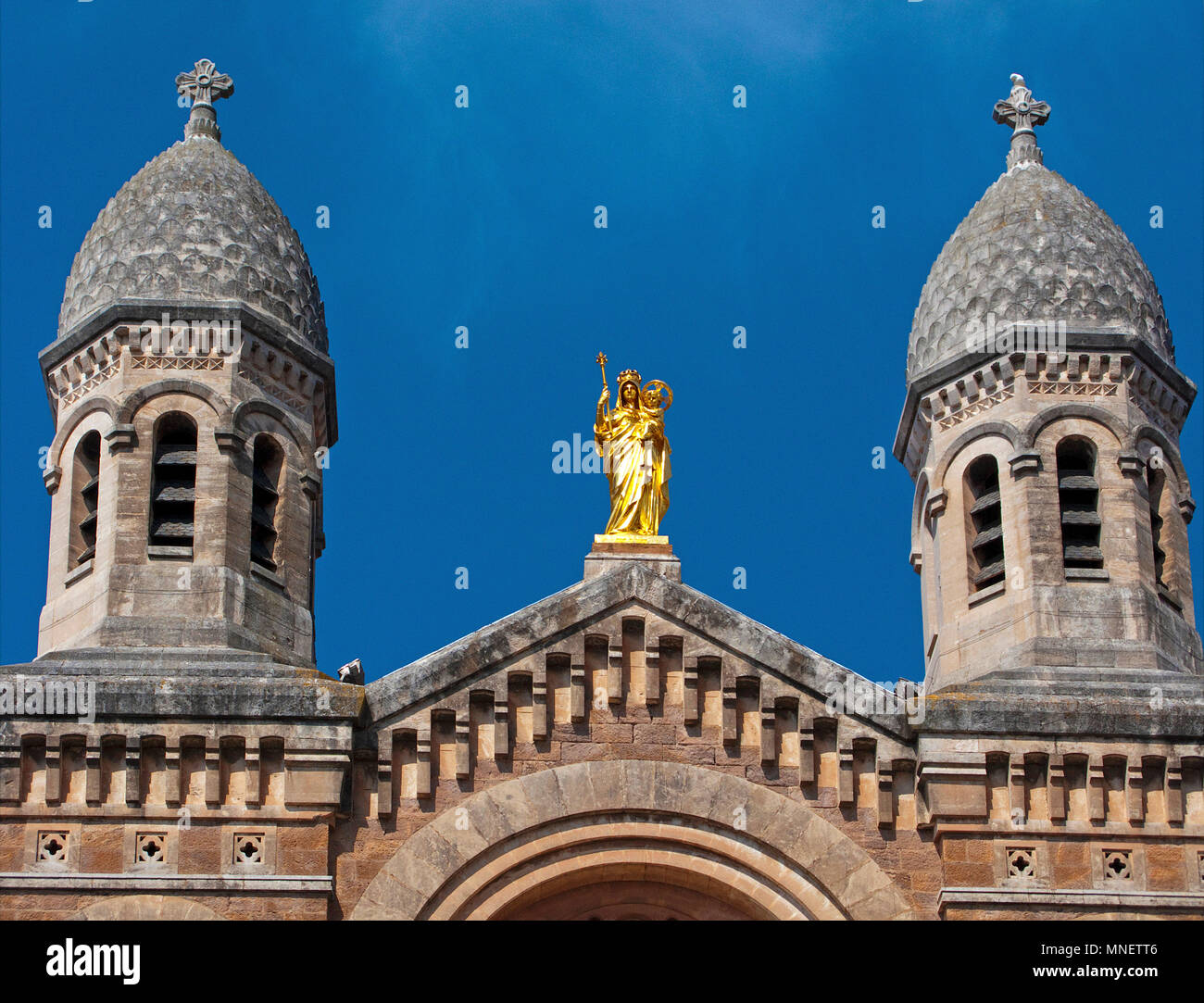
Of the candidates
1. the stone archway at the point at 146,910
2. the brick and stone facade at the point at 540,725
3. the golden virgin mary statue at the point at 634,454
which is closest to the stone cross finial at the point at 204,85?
the brick and stone facade at the point at 540,725

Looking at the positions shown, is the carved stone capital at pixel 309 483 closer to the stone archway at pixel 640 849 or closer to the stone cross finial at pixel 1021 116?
the stone archway at pixel 640 849

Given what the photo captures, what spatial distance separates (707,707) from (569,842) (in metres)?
2.14

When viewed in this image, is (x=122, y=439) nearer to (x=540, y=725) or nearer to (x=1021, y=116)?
(x=540, y=725)

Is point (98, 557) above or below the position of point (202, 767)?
above

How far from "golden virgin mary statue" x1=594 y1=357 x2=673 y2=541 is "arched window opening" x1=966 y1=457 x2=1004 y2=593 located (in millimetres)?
4014

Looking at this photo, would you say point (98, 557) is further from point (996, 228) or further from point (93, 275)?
point (996, 228)

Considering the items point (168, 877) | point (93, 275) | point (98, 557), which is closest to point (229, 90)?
point (93, 275)

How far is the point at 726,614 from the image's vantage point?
98.4 ft

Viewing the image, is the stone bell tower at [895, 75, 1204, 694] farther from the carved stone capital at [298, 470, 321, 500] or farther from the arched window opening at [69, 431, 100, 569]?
the arched window opening at [69, 431, 100, 569]

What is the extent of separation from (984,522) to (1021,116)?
6198mm

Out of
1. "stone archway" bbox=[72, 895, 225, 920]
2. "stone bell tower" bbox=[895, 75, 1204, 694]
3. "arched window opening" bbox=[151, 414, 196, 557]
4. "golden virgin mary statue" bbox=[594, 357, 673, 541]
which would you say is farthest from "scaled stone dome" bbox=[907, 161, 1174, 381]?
"stone archway" bbox=[72, 895, 225, 920]

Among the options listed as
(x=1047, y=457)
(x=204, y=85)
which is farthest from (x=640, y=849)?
(x=204, y=85)

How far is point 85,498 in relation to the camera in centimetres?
3281

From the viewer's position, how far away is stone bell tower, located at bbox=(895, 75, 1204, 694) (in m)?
32.0
